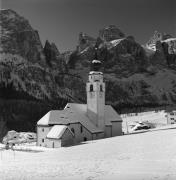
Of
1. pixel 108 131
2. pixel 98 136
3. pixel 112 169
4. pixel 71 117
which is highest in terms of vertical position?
pixel 71 117

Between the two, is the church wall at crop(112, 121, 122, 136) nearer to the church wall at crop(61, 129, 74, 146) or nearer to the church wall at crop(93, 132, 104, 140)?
the church wall at crop(93, 132, 104, 140)

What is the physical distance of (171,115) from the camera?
95625 millimetres

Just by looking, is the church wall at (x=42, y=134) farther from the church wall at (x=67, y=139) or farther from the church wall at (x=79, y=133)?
the church wall at (x=67, y=139)

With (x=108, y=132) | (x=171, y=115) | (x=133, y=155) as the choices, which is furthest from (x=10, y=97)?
(x=133, y=155)

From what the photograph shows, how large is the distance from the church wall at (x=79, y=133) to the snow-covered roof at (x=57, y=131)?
3.78 meters

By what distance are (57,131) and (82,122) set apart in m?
7.55

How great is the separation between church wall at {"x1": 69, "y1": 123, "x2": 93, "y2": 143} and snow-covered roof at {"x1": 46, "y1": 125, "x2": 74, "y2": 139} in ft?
12.4

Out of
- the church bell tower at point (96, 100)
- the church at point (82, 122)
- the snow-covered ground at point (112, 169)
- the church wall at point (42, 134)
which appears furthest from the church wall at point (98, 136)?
the snow-covered ground at point (112, 169)

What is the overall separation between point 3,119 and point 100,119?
7939cm

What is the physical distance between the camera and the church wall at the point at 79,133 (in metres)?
54.7

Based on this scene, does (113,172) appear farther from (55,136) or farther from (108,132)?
(108,132)

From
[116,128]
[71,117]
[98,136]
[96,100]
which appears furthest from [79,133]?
[116,128]

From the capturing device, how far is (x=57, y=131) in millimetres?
49969

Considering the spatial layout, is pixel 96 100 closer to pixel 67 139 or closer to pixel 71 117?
pixel 71 117
